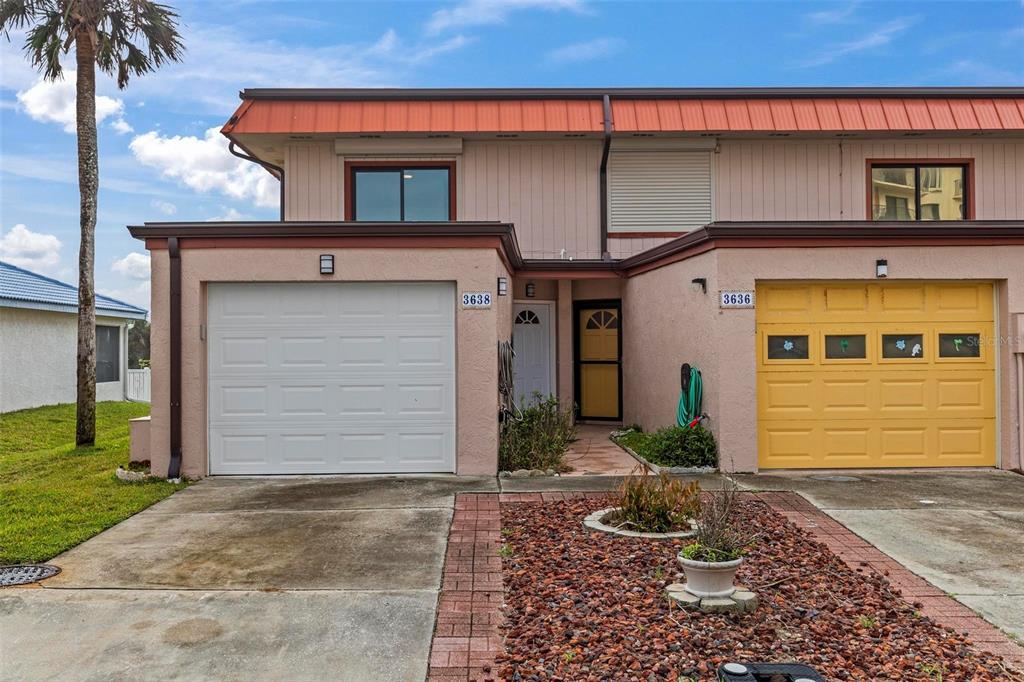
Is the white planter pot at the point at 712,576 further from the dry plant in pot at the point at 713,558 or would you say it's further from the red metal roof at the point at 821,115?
the red metal roof at the point at 821,115

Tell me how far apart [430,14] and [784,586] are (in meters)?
11.6

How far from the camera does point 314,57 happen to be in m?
13.2

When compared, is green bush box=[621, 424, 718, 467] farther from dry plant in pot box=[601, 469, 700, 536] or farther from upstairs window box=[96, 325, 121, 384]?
upstairs window box=[96, 325, 121, 384]

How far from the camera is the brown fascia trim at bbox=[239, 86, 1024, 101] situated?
474 inches

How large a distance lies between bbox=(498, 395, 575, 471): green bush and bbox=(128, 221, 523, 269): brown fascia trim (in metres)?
2.73

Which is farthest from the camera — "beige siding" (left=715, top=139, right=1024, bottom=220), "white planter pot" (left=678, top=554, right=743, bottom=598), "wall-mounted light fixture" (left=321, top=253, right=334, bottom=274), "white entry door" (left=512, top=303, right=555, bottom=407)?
"white entry door" (left=512, top=303, right=555, bottom=407)

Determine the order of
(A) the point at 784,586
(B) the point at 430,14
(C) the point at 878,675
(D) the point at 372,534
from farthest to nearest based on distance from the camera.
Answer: (B) the point at 430,14 → (D) the point at 372,534 → (A) the point at 784,586 → (C) the point at 878,675

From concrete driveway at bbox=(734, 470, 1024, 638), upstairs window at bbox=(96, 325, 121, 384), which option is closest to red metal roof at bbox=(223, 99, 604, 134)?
concrete driveway at bbox=(734, 470, 1024, 638)

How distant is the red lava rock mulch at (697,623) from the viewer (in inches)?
141

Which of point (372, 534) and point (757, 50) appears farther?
point (757, 50)

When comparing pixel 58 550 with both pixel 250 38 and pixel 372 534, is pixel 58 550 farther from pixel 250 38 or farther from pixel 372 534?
pixel 250 38

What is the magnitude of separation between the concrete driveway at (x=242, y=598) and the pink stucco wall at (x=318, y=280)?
1.43m

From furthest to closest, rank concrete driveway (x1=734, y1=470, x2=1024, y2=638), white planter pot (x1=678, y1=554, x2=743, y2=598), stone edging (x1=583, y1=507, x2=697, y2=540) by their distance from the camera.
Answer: stone edging (x1=583, y1=507, x2=697, y2=540) → concrete driveway (x1=734, y1=470, x2=1024, y2=638) → white planter pot (x1=678, y1=554, x2=743, y2=598)

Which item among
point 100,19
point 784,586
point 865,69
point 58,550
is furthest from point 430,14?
point 784,586
